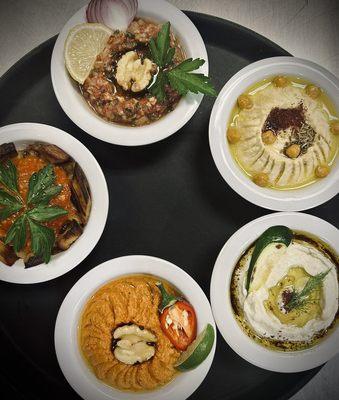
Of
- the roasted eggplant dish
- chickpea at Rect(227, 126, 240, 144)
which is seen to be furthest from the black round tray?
the roasted eggplant dish

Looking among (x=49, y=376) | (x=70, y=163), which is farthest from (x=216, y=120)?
(x=49, y=376)

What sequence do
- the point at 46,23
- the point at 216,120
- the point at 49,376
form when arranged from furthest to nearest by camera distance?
the point at 46,23, the point at 49,376, the point at 216,120

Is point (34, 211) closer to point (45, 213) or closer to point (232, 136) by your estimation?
point (45, 213)

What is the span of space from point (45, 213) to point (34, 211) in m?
0.06

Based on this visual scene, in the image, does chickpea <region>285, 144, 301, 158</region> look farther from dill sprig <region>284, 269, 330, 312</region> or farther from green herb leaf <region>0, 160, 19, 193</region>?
green herb leaf <region>0, 160, 19, 193</region>

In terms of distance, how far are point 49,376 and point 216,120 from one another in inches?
66.6

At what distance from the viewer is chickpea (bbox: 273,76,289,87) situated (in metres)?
2.89

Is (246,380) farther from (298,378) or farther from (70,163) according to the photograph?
(70,163)

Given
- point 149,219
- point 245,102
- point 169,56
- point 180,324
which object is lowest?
point 180,324

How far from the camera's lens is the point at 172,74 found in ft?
8.89

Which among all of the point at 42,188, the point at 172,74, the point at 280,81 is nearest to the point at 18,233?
the point at 42,188

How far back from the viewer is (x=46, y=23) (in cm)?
321

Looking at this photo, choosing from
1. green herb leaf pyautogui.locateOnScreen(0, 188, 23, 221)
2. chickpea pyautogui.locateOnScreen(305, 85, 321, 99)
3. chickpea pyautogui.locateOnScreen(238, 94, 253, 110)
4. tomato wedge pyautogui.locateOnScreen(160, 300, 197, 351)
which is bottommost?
tomato wedge pyautogui.locateOnScreen(160, 300, 197, 351)

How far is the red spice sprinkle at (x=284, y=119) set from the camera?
2.89 metres
